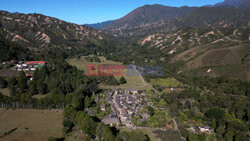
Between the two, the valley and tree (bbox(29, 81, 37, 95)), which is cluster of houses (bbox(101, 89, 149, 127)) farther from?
tree (bbox(29, 81, 37, 95))

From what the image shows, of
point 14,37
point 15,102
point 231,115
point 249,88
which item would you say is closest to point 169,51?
point 249,88

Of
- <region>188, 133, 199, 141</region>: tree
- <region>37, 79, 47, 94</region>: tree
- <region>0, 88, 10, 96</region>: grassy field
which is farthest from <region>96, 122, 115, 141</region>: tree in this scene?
<region>0, 88, 10, 96</region>: grassy field

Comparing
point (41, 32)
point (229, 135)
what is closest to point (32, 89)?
point (229, 135)

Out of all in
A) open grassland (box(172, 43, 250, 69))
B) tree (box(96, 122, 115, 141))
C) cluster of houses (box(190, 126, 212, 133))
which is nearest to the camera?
tree (box(96, 122, 115, 141))

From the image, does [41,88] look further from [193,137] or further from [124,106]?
[193,137]

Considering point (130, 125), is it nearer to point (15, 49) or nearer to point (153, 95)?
point (153, 95)

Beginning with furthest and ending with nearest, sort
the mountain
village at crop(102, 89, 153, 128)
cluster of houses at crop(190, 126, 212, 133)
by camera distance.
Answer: the mountain < village at crop(102, 89, 153, 128) < cluster of houses at crop(190, 126, 212, 133)

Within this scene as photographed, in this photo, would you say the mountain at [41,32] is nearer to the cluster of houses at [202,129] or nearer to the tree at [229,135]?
the cluster of houses at [202,129]
